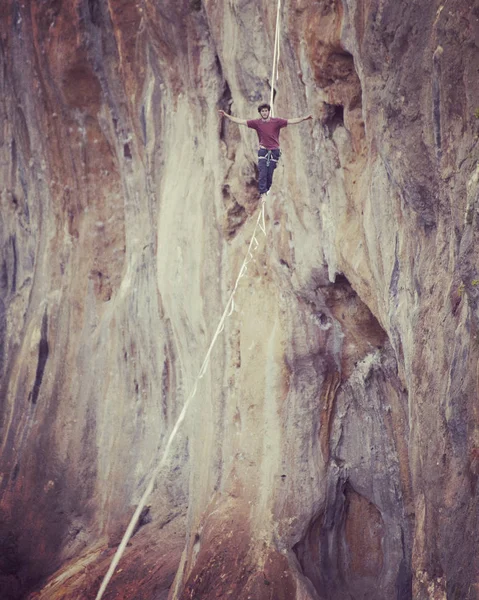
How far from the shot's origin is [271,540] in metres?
11.2

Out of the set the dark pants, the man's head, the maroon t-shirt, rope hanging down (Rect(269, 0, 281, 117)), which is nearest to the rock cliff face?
rope hanging down (Rect(269, 0, 281, 117))

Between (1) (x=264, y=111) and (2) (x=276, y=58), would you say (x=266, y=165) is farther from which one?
(2) (x=276, y=58)

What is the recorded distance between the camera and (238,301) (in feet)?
40.2

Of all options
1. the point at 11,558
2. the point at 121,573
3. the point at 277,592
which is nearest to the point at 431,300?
the point at 277,592

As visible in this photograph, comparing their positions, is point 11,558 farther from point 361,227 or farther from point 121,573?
point 361,227

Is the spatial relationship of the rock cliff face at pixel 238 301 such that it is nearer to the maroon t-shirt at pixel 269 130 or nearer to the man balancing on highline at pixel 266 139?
the man balancing on highline at pixel 266 139

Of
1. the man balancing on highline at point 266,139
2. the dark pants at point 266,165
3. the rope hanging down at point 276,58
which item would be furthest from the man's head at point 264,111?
the dark pants at point 266,165

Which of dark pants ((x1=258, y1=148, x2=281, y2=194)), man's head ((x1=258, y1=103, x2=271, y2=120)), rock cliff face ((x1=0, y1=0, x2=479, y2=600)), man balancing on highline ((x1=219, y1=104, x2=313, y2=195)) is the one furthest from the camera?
dark pants ((x1=258, y1=148, x2=281, y2=194))

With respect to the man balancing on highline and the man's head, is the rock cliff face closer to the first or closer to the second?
the man balancing on highline

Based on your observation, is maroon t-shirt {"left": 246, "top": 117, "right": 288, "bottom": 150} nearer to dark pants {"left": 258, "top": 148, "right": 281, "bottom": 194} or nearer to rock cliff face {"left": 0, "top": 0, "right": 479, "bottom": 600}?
dark pants {"left": 258, "top": 148, "right": 281, "bottom": 194}

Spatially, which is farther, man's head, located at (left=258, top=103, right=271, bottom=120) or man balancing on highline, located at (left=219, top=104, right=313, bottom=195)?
man balancing on highline, located at (left=219, top=104, right=313, bottom=195)

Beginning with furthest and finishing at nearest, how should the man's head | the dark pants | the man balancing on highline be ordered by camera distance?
1. the dark pants
2. the man balancing on highline
3. the man's head

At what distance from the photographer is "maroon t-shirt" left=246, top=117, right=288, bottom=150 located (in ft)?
34.3

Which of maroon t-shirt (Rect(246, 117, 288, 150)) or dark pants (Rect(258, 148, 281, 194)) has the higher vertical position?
maroon t-shirt (Rect(246, 117, 288, 150))
